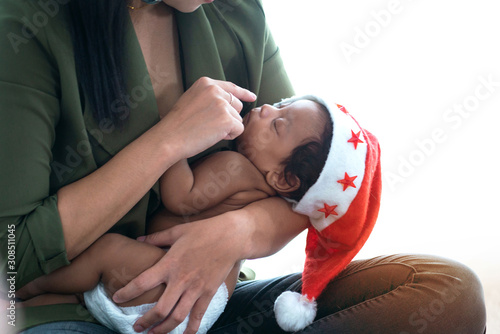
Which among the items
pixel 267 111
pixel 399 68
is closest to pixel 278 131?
pixel 267 111

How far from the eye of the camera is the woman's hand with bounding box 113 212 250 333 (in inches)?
40.9

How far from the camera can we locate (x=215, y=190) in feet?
3.92

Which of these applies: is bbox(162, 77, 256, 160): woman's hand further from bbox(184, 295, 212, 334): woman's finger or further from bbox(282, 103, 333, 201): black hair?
bbox(184, 295, 212, 334): woman's finger

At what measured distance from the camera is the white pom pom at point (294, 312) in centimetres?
113

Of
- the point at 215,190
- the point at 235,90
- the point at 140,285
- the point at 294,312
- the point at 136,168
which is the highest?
the point at 235,90

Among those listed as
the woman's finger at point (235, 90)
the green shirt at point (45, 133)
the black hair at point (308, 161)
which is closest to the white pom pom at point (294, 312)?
the black hair at point (308, 161)

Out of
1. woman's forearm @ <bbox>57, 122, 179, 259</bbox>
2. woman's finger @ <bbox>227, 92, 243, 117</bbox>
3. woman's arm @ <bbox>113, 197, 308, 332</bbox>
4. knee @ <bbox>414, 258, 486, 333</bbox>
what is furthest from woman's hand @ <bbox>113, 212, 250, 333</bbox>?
knee @ <bbox>414, 258, 486, 333</bbox>

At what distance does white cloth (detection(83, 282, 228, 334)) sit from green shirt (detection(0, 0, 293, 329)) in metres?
0.05

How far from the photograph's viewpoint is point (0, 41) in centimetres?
94

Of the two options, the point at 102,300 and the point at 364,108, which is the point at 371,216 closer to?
the point at 102,300

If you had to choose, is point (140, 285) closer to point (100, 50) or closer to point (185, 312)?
point (185, 312)

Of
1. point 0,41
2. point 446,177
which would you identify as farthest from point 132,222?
point 446,177

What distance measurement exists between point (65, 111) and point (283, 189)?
53 cm

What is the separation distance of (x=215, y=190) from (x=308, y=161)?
0.75 ft
